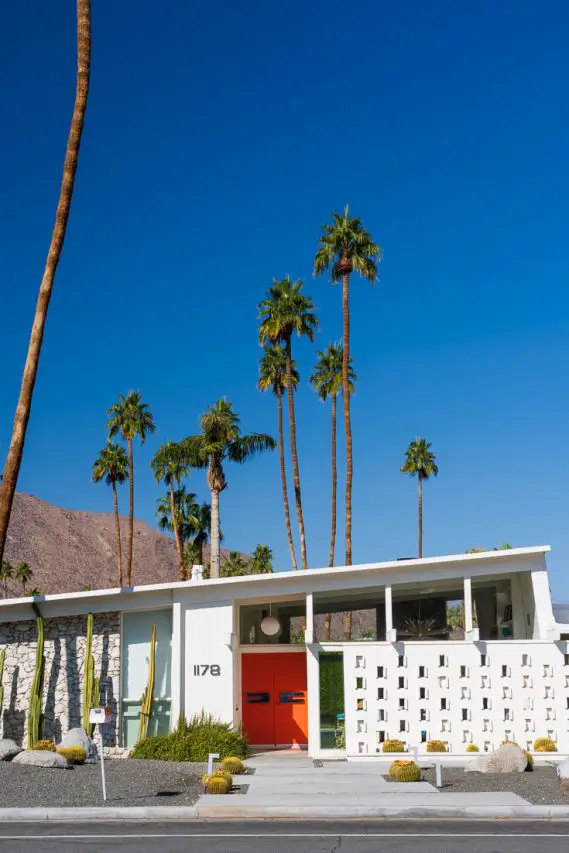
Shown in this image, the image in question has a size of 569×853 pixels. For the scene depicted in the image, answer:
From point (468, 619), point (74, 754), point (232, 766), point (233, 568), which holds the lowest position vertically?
point (232, 766)

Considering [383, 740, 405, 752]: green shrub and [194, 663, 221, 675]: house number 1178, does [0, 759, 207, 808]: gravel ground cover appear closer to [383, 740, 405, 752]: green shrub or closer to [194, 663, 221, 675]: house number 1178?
[194, 663, 221, 675]: house number 1178

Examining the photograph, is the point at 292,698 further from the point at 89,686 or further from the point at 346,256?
the point at 346,256

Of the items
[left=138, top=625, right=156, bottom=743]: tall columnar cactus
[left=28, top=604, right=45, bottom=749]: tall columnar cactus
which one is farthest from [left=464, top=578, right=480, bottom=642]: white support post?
[left=28, top=604, right=45, bottom=749]: tall columnar cactus

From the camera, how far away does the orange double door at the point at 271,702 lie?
28625 mm

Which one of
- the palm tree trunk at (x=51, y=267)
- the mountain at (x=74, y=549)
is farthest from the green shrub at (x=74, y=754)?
the mountain at (x=74, y=549)

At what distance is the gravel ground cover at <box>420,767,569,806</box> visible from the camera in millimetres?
17484

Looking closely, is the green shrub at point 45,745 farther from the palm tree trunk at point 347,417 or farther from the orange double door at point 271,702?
the palm tree trunk at point 347,417

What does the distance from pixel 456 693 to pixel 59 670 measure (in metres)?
10.4

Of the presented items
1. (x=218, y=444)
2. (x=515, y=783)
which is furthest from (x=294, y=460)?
(x=515, y=783)

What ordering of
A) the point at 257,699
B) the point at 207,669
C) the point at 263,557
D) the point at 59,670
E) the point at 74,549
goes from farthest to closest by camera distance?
1. the point at 74,549
2. the point at 263,557
3. the point at 257,699
4. the point at 59,670
5. the point at 207,669

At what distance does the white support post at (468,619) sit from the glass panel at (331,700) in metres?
3.25

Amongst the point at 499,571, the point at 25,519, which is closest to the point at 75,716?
the point at 499,571

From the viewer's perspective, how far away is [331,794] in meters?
18.2

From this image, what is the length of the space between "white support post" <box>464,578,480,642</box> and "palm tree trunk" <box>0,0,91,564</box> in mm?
11722
